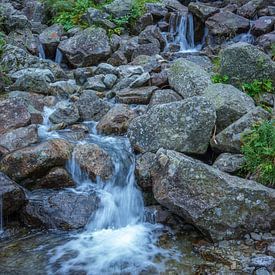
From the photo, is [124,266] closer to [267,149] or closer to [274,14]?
[267,149]

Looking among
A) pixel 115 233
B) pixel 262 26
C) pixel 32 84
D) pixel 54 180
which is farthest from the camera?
pixel 262 26

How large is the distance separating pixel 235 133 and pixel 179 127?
84 cm

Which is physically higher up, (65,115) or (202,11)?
(202,11)

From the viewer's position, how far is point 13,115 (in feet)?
20.8

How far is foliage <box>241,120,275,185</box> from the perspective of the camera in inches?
190

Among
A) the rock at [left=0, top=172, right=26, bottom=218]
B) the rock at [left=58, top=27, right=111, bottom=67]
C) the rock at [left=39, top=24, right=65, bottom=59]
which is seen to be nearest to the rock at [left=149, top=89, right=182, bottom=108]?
the rock at [left=0, top=172, right=26, bottom=218]

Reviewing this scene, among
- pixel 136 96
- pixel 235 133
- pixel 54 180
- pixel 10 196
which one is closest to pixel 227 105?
pixel 235 133

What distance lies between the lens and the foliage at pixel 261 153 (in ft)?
15.8

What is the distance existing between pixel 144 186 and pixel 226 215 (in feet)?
4.56

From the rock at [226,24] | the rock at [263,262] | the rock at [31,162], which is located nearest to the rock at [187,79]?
the rock at [31,162]

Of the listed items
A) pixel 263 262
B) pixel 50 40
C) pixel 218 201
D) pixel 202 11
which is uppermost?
pixel 202 11

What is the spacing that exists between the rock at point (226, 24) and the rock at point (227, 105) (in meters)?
6.31

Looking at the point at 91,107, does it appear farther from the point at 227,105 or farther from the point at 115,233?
the point at 115,233

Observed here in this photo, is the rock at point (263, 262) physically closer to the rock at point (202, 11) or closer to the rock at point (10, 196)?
the rock at point (10, 196)
